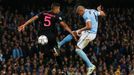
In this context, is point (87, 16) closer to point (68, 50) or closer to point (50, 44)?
point (50, 44)

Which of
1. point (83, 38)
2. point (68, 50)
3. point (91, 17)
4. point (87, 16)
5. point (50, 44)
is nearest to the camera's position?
point (87, 16)

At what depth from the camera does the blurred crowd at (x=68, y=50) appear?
82.7 feet

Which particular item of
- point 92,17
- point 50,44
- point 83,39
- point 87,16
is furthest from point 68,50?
point 87,16

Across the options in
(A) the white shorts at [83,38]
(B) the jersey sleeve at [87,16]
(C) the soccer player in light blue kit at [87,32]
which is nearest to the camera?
(B) the jersey sleeve at [87,16]

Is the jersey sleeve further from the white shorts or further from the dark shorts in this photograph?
the dark shorts

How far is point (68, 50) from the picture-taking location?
28.3 meters

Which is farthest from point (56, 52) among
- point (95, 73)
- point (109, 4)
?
point (109, 4)

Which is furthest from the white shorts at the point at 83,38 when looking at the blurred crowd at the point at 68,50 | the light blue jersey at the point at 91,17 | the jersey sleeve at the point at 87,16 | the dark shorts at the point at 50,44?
the blurred crowd at the point at 68,50

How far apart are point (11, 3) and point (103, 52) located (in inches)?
358

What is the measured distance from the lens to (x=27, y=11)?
34500 mm

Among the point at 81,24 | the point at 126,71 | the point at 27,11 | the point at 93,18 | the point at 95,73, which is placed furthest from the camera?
the point at 27,11

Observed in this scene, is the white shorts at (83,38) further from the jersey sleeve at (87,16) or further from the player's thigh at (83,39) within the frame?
the jersey sleeve at (87,16)

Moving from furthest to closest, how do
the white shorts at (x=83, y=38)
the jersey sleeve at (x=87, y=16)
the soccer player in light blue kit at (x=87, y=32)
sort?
1. the white shorts at (x=83, y=38)
2. the soccer player in light blue kit at (x=87, y=32)
3. the jersey sleeve at (x=87, y=16)

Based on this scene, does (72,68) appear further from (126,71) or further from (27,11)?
(27,11)
